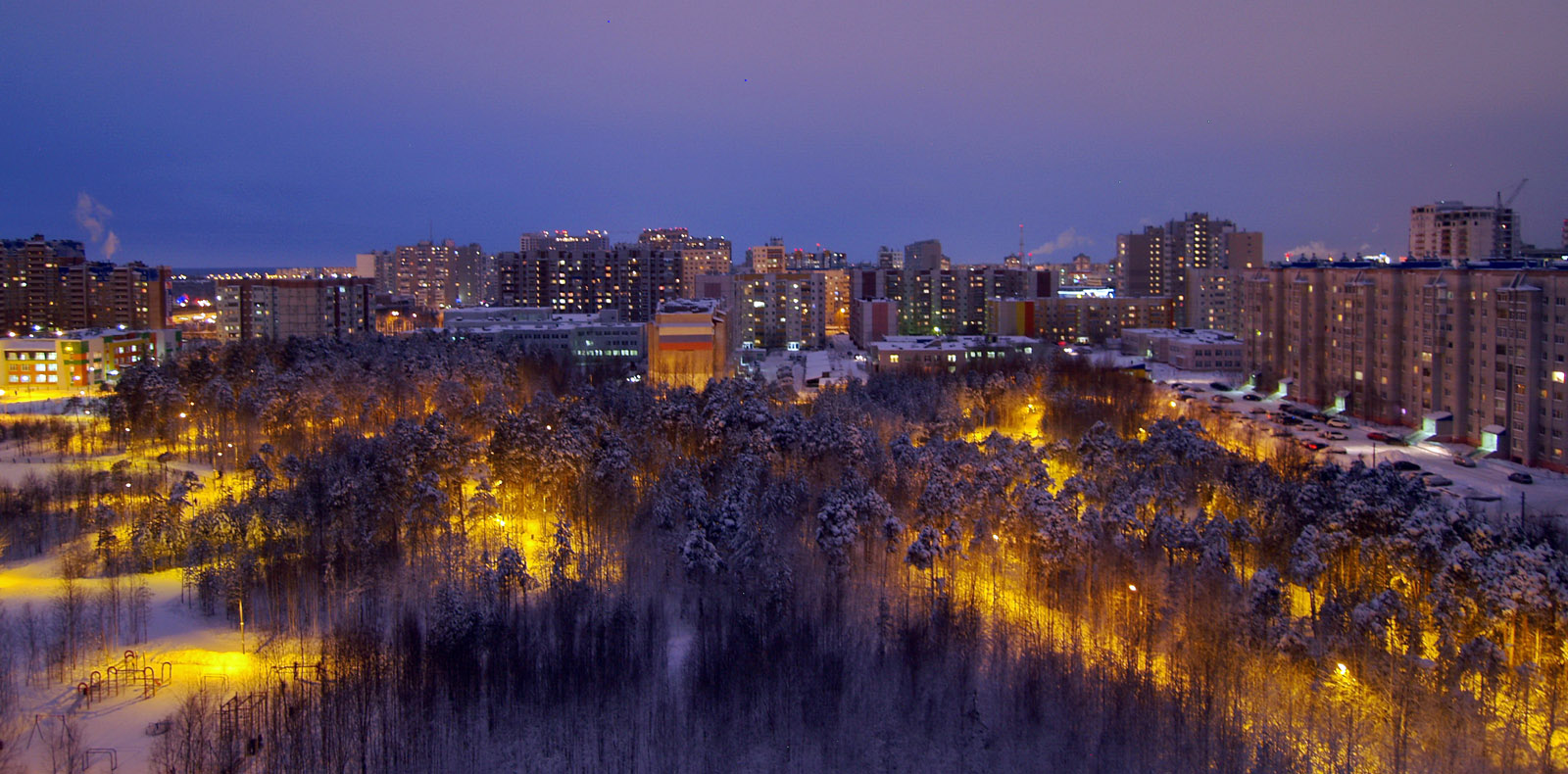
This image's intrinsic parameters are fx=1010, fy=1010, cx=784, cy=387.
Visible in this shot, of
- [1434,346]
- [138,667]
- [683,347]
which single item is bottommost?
[138,667]

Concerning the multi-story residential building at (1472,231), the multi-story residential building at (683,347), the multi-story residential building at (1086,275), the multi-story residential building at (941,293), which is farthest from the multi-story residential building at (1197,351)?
the multi-story residential building at (1086,275)

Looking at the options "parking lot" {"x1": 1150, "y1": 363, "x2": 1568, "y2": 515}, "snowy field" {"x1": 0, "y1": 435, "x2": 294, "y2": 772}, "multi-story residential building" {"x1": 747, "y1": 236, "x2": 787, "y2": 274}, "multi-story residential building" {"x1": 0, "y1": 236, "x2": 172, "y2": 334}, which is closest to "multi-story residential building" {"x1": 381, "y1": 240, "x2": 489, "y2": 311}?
"multi-story residential building" {"x1": 747, "y1": 236, "x2": 787, "y2": 274}

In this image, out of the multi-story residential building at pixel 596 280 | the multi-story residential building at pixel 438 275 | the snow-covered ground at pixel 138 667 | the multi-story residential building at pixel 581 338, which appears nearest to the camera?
the snow-covered ground at pixel 138 667

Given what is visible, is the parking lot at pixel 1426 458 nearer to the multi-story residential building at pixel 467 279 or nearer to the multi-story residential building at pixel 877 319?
the multi-story residential building at pixel 877 319

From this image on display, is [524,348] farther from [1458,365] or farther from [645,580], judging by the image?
[1458,365]

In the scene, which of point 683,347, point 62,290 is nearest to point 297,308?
point 62,290

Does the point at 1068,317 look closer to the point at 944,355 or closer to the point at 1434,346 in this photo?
the point at 944,355
